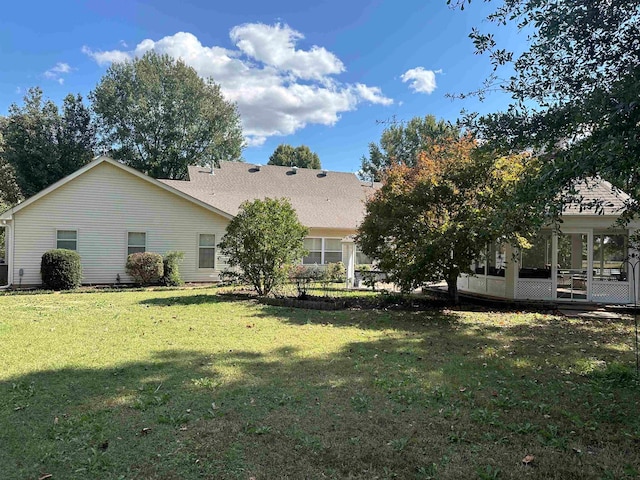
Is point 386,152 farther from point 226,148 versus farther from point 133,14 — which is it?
point 133,14

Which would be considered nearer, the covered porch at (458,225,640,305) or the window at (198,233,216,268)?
the covered porch at (458,225,640,305)

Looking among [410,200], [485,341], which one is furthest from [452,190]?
[485,341]

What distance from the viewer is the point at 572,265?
14469mm

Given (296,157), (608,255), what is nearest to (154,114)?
(296,157)

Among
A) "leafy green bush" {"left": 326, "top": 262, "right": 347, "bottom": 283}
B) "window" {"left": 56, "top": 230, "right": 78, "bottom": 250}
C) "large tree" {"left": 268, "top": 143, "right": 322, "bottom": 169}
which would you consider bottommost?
"leafy green bush" {"left": 326, "top": 262, "right": 347, "bottom": 283}

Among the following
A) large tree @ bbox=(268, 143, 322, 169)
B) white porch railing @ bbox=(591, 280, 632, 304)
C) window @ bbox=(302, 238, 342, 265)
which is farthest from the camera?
large tree @ bbox=(268, 143, 322, 169)

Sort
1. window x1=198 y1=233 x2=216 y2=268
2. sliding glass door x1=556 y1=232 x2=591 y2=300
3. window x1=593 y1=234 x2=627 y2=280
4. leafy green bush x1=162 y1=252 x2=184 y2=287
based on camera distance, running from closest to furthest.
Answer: sliding glass door x1=556 y1=232 x2=591 y2=300 < window x1=593 y1=234 x2=627 y2=280 < leafy green bush x1=162 y1=252 x2=184 y2=287 < window x1=198 y1=233 x2=216 y2=268

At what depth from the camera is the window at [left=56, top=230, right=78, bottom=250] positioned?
16.9m

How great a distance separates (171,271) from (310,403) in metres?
14.2

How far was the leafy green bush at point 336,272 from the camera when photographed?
20.1 metres

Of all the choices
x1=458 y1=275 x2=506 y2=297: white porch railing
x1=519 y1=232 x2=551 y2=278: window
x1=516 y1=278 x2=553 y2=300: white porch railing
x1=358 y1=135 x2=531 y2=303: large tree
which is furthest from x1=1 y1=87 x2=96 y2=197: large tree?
x1=516 y1=278 x2=553 y2=300: white porch railing

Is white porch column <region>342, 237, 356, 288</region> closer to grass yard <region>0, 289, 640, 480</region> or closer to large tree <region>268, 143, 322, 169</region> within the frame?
grass yard <region>0, 289, 640, 480</region>

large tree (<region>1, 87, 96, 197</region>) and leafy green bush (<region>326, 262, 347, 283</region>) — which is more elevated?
large tree (<region>1, 87, 96, 197</region>)

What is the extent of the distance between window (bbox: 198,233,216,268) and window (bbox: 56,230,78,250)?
16.7 feet
